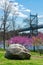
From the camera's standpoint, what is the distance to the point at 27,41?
33.4 metres

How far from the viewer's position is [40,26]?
3797cm

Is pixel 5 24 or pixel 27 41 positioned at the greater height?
pixel 5 24

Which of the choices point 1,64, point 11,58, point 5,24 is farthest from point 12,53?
point 5,24

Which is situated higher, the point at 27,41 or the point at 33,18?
the point at 33,18

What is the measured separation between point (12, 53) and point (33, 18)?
994 inches

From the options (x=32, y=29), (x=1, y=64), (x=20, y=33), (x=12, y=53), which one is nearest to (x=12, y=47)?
(x=12, y=53)

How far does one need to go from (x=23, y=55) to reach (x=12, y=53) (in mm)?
743

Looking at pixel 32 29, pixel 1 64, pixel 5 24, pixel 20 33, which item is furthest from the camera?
pixel 20 33

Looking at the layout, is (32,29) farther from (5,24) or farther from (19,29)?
(5,24)

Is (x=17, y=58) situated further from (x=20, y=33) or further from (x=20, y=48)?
(x=20, y=33)

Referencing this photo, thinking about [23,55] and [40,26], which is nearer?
Answer: [23,55]

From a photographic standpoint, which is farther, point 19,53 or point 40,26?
point 40,26

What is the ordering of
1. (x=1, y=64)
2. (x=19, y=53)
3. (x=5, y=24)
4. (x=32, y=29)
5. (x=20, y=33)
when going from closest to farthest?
(x=1, y=64) → (x=19, y=53) → (x=5, y=24) → (x=32, y=29) → (x=20, y=33)

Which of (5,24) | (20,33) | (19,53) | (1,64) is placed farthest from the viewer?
(20,33)
